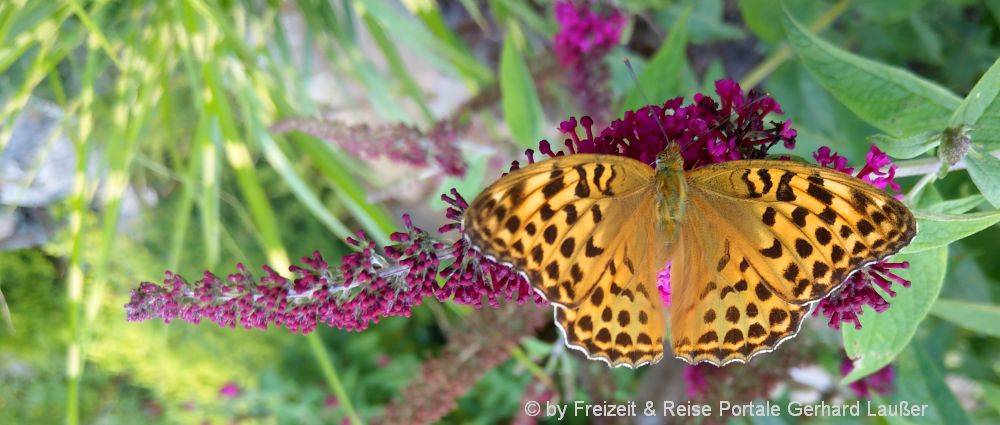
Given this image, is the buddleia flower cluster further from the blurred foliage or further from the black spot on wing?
the blurred foliage

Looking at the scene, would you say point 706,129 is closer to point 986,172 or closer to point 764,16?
point 986,172

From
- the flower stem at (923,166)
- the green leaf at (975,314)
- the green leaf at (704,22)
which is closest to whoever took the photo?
the flower stem at (923,166)

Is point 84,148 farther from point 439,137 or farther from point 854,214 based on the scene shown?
point 854,214

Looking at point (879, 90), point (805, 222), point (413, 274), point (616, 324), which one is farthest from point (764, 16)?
point (413, 274)

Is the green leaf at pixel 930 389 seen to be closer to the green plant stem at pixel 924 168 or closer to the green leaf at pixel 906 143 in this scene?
the green plant stem at pixel 924 168

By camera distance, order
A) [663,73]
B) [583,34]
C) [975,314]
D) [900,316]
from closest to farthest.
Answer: [900,316] < [975,314] < [663,73] < [583,34]

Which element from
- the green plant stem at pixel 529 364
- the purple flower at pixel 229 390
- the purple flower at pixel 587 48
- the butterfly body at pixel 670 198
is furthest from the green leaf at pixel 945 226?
the purple flower at pixel 229 390
